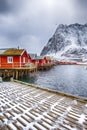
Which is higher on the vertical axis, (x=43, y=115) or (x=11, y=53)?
(x=11, y=53)

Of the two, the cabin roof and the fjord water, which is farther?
the cabin roof

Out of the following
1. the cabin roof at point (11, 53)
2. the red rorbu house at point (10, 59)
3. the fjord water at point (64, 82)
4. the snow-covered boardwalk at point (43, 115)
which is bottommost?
the fjord water at point (64, 82)

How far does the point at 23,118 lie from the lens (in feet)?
25.7

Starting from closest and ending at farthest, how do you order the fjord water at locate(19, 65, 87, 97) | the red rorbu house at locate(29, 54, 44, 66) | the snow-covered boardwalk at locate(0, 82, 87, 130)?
the snow-covered boardwalk at locate(0, 82, 87, 130), the fjord water at locate(19, 65, 87, 97), the red rorbu house at locate(29, 54, 44, 66)

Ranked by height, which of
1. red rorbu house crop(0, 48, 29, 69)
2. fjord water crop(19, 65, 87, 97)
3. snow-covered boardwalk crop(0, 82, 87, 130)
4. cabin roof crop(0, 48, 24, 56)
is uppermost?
cabin roof crop(0, 48, 24, 56)

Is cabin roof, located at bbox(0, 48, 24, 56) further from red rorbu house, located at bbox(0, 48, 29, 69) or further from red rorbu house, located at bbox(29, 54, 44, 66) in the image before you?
red rorbu house, located at bbox(29, 54, 44, 66)

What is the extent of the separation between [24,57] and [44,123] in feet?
118

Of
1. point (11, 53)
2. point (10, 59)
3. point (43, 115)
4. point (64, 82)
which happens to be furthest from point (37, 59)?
point (43, 115)

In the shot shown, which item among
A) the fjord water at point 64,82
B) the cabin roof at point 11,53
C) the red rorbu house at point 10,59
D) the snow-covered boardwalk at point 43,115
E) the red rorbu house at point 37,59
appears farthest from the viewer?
the red rorbu house at point 37,59

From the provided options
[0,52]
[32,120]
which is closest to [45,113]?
[32,120]

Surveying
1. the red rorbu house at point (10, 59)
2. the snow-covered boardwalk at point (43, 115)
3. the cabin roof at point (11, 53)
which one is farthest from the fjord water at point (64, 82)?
the snow-covered boardwalk at point (43, 115)

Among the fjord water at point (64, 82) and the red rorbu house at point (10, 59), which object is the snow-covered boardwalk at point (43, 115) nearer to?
the fjord water at point (64, 82)

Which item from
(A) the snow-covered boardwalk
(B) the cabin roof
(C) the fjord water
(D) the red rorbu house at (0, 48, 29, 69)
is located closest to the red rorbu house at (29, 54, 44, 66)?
(C) the fjord water

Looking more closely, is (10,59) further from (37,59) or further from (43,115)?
(37,59)
